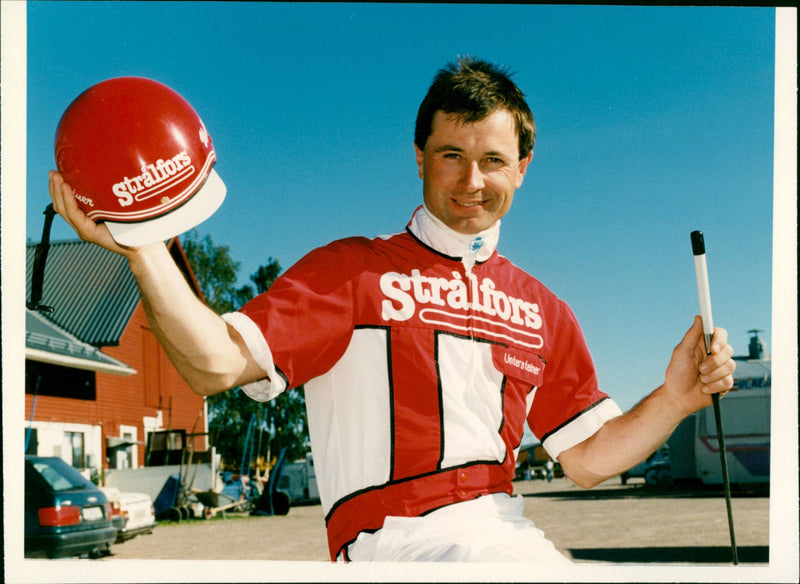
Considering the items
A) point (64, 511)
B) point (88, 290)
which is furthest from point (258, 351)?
point (88, 290)

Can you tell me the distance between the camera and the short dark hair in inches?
85.8

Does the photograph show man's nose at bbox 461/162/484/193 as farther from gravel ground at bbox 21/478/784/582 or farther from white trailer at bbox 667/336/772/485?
white trailer at bbox 667/336/772/485

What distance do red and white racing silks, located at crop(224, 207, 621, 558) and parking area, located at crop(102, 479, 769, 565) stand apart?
1405mm

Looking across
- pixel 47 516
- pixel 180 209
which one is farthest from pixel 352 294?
pixel 47 516

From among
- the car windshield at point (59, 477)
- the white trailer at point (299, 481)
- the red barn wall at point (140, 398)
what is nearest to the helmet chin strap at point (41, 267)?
the car windshield at point (59, 477)

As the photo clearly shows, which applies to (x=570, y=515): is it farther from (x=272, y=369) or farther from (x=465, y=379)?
(x=272, y=369)

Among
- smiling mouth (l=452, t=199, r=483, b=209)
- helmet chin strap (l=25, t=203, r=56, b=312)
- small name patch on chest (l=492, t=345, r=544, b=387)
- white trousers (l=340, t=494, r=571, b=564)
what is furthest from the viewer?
smiling mouth (l=452, t=199, r=483, b=209)

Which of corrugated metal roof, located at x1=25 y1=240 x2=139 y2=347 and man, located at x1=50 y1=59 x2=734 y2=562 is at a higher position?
corrugated metal roof, located at x1=25 y1=240 x2=139 y2=347

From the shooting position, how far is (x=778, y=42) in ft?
10.2

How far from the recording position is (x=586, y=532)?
5219 mm

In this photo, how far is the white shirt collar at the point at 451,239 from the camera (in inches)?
86.9

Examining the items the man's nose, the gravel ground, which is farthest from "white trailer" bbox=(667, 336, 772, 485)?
the man's nose

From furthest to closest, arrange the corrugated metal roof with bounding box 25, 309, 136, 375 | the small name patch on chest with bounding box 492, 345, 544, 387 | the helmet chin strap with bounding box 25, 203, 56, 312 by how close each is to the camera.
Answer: the corrugated metal roof with bounding box 25, 309, 136, 375 → the small name patch on chest with bounding box 492, 345, 544, 387 → the helmet chin strap with bounding box 25, 203, 56, 312

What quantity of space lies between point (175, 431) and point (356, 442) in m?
5.09
